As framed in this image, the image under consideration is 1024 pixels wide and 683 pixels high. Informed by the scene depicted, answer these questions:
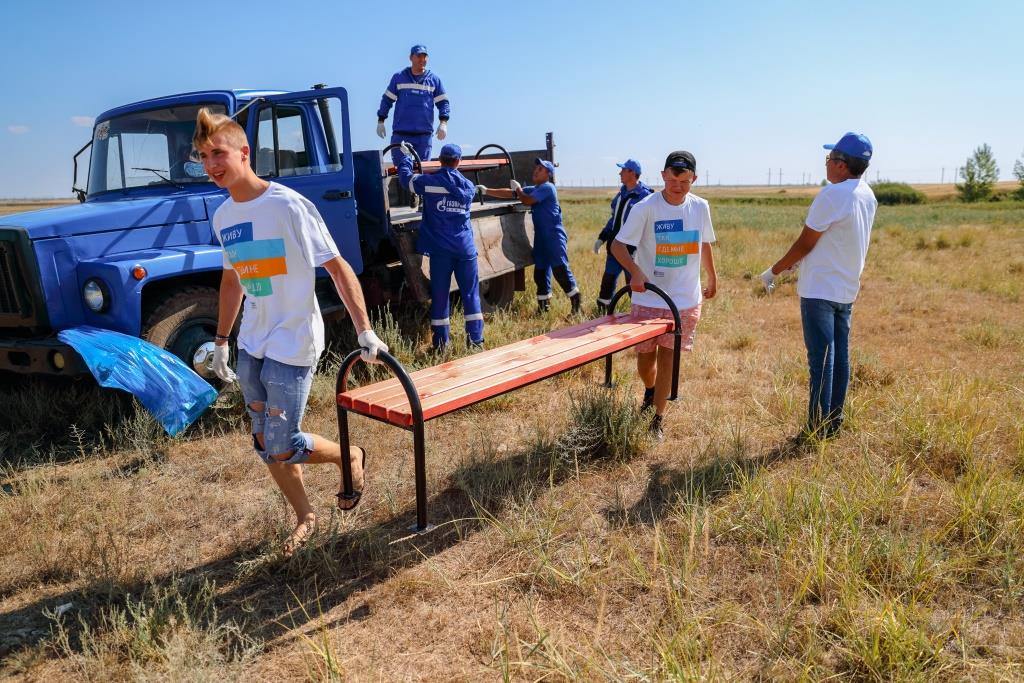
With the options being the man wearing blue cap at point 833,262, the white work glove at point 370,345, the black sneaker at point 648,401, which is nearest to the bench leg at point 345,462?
the white work glove at point 370,345

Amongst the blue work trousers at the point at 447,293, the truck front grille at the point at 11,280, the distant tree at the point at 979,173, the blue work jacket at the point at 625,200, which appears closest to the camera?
the truck front grille at the point at 11,280

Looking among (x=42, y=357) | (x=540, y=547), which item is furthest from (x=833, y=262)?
(x=42, y=357)

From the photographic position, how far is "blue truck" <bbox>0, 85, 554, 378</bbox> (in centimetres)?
430

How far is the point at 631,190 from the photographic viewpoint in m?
7.42

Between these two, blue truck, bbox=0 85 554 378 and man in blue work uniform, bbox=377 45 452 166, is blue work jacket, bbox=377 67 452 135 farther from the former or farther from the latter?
blue truck, bbox=0 85 554 378

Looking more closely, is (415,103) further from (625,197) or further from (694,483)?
(694,483)

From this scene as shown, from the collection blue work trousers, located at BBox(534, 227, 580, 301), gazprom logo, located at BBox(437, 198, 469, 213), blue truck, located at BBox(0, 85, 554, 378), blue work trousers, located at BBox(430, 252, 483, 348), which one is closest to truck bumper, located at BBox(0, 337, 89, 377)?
blue truck, located at BBox(0, 85, 554, 378)

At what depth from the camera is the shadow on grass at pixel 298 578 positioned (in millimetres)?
2717

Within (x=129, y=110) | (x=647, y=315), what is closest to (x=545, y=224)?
(x=647, y=315)

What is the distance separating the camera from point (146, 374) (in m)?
4.08

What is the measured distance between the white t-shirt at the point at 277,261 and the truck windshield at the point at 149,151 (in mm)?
2611

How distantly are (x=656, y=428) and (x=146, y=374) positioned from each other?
3.07 m

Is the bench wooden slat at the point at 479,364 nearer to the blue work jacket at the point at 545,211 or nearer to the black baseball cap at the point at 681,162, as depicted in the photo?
the black baseball cap at the point at 681,162

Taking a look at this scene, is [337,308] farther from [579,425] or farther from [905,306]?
[905,306]
